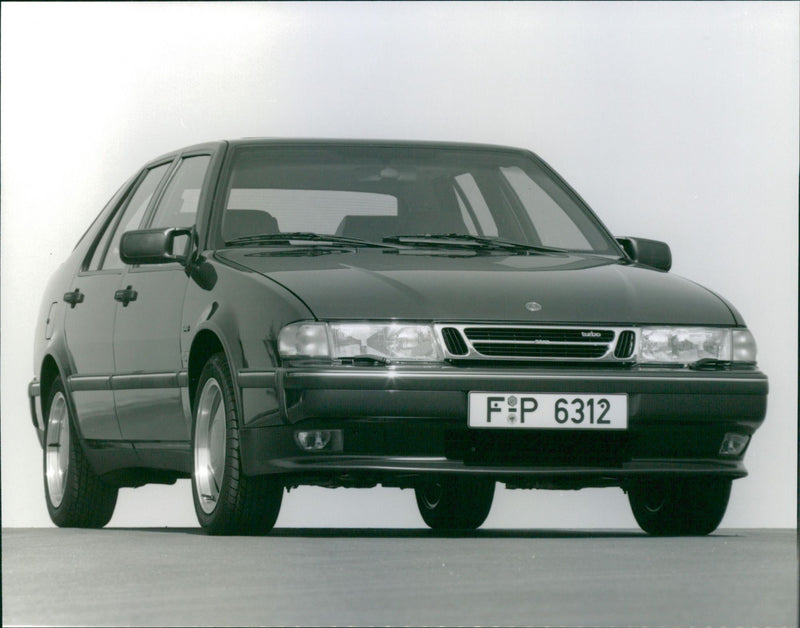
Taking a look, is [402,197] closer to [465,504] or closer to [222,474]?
[222,474]

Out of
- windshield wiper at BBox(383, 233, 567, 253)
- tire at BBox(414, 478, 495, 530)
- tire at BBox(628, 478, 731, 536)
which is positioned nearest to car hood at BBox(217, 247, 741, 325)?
windshield wiper at BBox(383, 233, 567, 253)

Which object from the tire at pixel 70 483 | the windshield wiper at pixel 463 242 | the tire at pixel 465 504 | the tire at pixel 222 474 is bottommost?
the tire at pixel 465 504

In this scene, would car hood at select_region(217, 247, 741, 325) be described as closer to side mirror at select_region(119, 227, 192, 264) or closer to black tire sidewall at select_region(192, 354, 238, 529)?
side mirror at select_region(119, 227, 192, 264)

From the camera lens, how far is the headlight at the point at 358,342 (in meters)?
7.92

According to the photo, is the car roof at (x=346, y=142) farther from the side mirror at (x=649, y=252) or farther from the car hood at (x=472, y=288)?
the side mirror at (x=649, y=252)

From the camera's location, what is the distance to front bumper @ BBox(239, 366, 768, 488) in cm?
785

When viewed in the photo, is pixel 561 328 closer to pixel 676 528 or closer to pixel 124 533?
pixel 676 528

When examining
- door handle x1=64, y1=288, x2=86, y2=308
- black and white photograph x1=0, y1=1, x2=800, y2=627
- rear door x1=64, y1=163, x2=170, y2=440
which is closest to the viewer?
black and white photograph x1=0, y1=1, x2=800, y2=627

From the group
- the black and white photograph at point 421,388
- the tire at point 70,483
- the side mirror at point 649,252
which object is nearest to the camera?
the black and white photograph at point 421,388

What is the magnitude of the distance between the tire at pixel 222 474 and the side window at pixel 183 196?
3.52ft

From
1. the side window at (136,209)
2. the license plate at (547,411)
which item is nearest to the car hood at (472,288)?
the license plate at (547,411)

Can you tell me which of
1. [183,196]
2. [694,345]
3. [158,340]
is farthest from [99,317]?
[694,345]

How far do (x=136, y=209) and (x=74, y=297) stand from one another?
20.0 inches

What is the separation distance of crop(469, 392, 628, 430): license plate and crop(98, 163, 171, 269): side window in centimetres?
276
